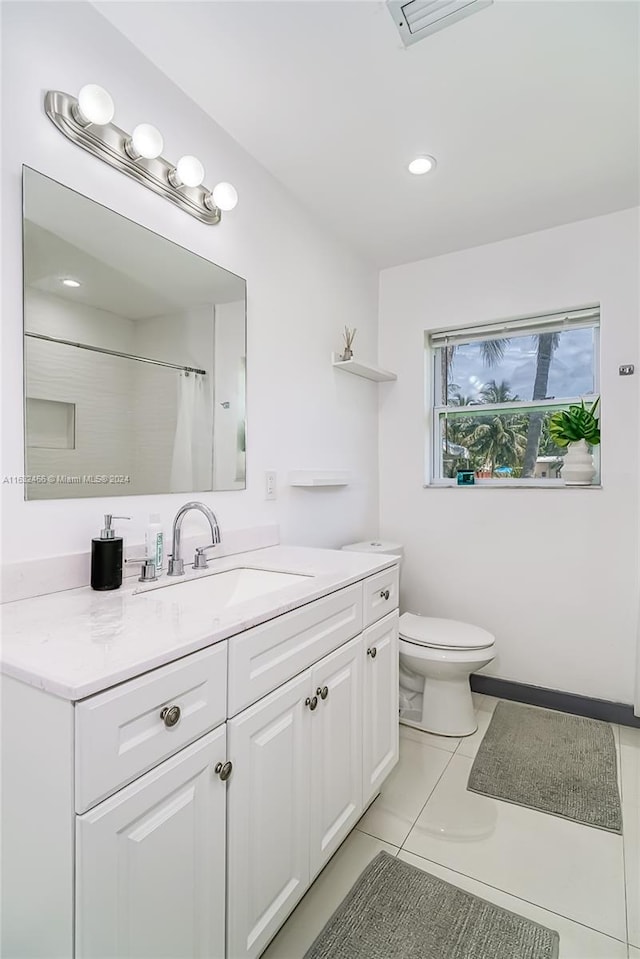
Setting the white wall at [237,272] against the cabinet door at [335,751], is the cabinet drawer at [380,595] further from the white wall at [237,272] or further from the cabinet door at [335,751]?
the white wall at [237,272]

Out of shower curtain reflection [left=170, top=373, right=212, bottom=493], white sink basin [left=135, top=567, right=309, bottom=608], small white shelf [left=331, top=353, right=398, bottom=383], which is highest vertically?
small white shelf [left=331, top=353, right=398, bottom=383]

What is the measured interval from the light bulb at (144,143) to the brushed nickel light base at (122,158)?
0.5 inches

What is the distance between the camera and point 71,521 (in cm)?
127

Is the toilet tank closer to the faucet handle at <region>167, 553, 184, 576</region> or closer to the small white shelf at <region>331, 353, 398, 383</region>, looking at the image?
the small white shelf at <region>331, 353, 398, 383</region>

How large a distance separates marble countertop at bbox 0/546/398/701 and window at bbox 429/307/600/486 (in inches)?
64.1

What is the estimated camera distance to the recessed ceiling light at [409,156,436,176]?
76.5 inches

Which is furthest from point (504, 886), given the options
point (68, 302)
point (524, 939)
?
point (68, 302)

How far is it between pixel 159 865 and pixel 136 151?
1.71m

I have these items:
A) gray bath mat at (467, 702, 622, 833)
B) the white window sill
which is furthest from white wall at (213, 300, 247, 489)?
gray bath mat at (467, 702, 622, 833)

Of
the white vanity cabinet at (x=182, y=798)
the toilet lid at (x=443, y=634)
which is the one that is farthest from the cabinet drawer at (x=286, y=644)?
the toilet lid at (x=443, y=634)

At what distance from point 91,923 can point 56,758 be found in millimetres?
258

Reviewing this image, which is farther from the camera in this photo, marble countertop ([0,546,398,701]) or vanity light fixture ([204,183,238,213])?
vanity light fixture ([204,183,238,213])

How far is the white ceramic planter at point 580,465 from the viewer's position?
241 centimetres

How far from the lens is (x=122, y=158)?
1389 millimetres
